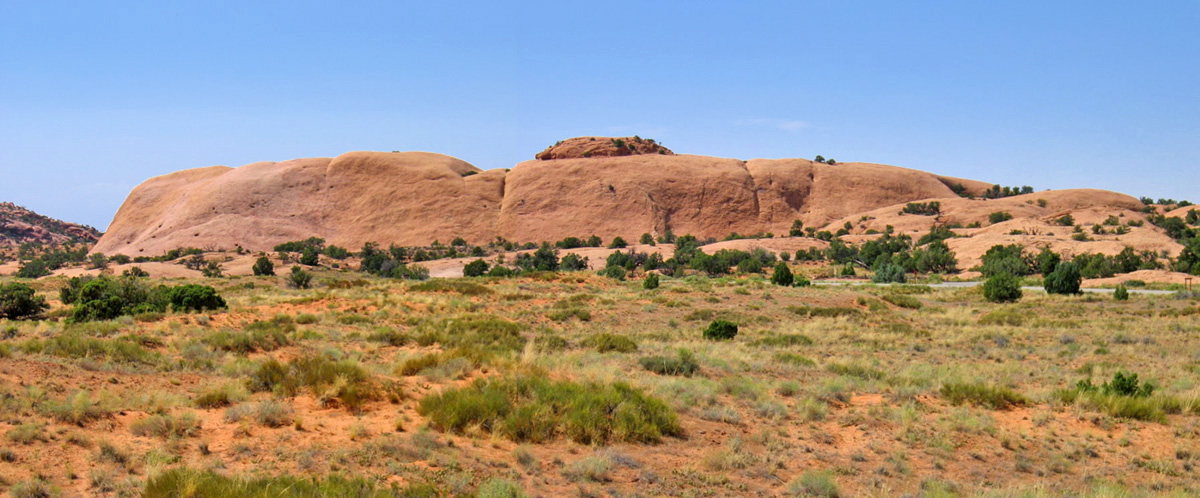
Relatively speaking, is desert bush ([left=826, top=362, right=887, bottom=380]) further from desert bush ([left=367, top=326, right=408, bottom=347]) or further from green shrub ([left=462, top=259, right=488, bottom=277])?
green shrub ([left=462, top=259, right=488, bottom=277])

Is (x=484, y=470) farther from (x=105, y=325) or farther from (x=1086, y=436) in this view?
(x=105, y=325)

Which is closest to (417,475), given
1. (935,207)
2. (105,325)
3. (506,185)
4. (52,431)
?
(52,431)

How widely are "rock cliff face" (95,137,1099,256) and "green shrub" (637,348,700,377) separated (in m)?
73.7

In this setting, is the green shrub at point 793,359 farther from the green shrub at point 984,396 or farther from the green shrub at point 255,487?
the green shrub at point 255,487

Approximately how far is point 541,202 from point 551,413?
87473 millimetres

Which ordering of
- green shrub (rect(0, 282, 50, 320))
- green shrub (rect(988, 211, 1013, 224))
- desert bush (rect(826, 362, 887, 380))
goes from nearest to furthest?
desert bush (rect(826, 362, 887, 380)) < green shrub (rect(0, 282, 50, 320)) < green shrub (rect(988, 211, 1013, 224))

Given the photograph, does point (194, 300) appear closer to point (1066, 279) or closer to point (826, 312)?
point (826, 312)

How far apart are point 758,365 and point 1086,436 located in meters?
5.80

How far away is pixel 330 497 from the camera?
5.90 m

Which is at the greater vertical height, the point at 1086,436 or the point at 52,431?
the point at 52,431

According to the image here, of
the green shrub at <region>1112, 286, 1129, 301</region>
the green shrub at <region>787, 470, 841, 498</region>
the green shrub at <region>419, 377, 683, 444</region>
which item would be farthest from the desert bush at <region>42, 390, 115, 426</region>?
the green shrub at <region>1112, 286, 1129, 301</region>

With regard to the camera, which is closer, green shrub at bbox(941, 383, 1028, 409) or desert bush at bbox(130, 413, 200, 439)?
desert bush at bbox(130, 413, 200, 439)

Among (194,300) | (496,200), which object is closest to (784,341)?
(194,300)

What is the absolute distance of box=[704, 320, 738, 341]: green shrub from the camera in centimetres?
1992
